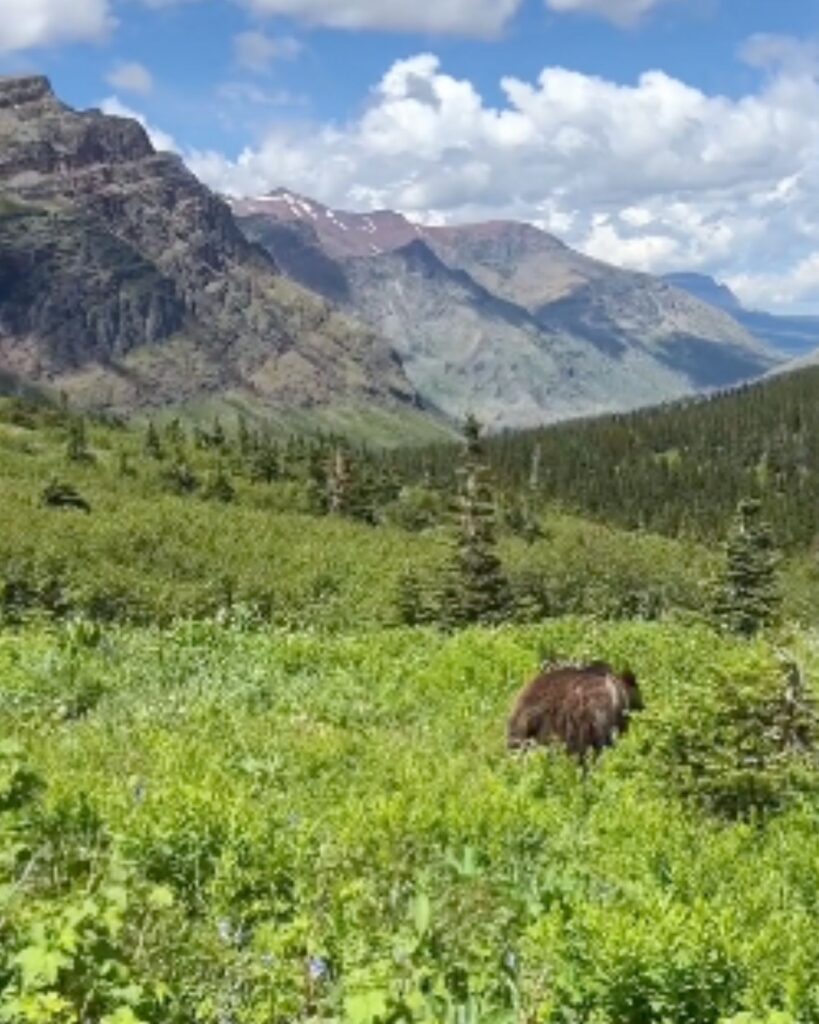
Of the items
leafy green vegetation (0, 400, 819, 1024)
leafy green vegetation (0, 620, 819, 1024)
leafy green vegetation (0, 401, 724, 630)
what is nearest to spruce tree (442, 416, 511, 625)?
leafy green vegetation (0, 401, 724, 630)

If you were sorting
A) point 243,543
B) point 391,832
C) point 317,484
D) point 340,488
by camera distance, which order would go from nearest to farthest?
point 391,832 < point 243,543 < point 340,488 < point 317,484

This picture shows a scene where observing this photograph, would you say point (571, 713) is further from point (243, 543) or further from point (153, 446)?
point (153, 446)

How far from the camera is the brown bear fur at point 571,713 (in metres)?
12.1

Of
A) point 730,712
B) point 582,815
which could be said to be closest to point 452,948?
point 582,815

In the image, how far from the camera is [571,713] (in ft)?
40.0

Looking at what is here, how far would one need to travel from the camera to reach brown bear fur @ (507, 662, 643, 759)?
12.1 metres

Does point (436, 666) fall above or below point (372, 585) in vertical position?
above

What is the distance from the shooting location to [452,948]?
6.34m

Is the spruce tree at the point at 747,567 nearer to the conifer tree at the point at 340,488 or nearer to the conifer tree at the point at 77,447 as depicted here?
the conifer tree at the point at 340,488

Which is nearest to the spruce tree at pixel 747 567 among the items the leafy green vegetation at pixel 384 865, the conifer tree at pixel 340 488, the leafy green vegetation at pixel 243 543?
the leafy green vegetation at pixel 243 543

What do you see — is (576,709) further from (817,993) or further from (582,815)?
(817,993)

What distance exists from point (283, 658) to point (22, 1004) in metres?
12.1

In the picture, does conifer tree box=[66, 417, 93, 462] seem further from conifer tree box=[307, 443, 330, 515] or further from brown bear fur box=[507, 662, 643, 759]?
brown bear fur box=[507, 662, 643, 759]

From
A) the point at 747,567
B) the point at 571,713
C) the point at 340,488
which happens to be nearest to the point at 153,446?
the point at 340,488
